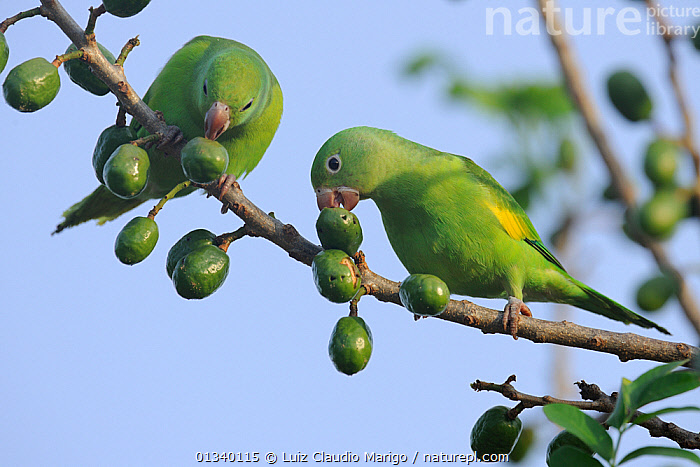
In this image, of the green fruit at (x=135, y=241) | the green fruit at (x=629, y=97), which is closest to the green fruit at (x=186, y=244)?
the green fruit at (x=135, y=241)

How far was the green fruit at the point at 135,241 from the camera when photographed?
315 cm

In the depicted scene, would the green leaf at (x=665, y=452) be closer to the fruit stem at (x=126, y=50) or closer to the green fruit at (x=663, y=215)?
the green fruit at (x=663, y=215)

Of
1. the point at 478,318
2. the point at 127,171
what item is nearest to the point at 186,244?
the point at 127,171

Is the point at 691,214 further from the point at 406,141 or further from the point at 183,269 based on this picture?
the point at 406,141

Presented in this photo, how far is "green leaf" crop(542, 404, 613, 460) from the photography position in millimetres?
2143

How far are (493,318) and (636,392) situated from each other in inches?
44.2

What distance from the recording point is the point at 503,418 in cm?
316

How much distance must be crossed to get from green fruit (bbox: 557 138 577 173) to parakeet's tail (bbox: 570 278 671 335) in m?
1.83

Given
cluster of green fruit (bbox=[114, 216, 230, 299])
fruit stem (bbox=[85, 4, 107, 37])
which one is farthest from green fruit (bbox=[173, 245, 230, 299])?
fruit stem (bbox=[85, 4, 107, 37])

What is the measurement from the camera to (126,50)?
10.9ft

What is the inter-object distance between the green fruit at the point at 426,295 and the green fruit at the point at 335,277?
0.25m

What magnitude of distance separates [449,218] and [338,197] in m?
0.84

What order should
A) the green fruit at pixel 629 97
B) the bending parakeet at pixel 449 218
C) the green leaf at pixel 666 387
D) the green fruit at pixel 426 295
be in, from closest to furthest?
1. the green fruit at pixel 629 97
2. the green leaf at pixel 666 387
3. the green fruit at pixel 426 295
4. the bending parakeet at pixel 449 218

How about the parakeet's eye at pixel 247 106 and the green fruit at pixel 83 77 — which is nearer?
the green fruit at pixel 83 77
